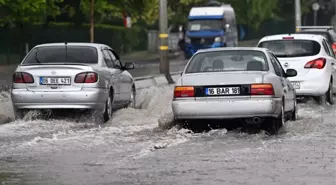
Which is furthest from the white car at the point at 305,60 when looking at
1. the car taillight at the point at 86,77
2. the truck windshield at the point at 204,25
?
the truck windshield at the point at 204,25

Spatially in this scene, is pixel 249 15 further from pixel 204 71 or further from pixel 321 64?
pixel 204 71

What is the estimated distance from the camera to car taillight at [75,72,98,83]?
17172 millimetres

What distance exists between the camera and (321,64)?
21.8m

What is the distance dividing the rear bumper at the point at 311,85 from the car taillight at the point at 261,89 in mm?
7065

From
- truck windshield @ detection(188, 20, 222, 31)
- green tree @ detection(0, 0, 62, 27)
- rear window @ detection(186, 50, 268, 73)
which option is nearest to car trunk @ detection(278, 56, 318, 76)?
rear window @ detection(186, 50, 268, 73)

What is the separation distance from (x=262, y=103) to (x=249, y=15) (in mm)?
62807

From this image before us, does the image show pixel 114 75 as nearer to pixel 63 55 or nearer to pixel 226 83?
pixel 63 55

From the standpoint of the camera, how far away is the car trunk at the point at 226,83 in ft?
48.0

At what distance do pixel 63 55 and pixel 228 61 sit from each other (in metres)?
A: 3.53

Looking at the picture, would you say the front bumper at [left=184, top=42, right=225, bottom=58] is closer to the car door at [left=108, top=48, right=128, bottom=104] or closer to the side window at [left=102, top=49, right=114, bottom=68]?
the car door at [left=108, top=48, right=128, bottom=104]

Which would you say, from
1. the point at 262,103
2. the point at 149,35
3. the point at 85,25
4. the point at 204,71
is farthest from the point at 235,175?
the point at 149,35

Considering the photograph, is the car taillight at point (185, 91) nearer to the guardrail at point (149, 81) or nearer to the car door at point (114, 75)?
the car door at point (114, 75)

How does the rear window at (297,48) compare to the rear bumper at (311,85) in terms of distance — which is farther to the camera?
the rear window at (297,48)

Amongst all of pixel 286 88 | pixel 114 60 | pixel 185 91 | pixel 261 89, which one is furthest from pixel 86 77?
pixel 261 89
